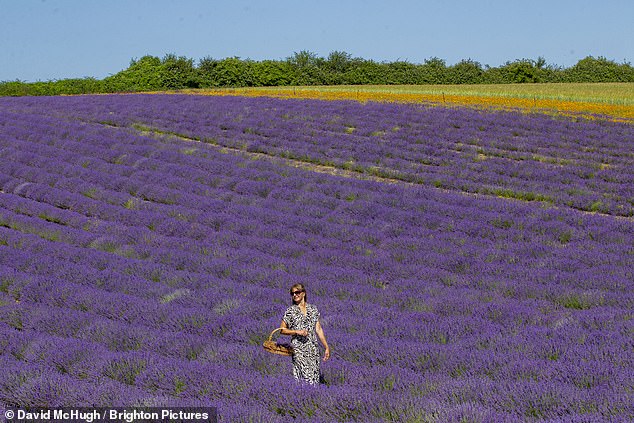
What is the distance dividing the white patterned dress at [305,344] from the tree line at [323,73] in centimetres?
5033

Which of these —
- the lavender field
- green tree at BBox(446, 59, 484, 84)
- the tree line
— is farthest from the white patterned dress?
green tree at BBox(446, 59, 484, 84)

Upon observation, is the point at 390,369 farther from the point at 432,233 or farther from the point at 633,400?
the point at 432,233

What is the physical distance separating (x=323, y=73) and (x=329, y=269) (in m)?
52.3

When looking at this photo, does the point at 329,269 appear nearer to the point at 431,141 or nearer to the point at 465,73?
the point at 431,141

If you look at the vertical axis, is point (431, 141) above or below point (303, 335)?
below

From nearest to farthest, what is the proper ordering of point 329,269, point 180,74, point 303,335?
point 303,335 < point 329,269 < point 180,74

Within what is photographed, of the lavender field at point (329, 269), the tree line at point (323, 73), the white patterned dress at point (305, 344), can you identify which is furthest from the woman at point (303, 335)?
the tree line at point (323, 73)

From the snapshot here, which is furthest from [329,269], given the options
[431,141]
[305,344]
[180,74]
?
[180,74]

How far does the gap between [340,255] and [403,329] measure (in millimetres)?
3390

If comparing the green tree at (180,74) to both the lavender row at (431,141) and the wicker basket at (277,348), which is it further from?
the wicker basket at (277,348)

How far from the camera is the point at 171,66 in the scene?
57031mm

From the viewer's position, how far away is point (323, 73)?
6066 centimetres

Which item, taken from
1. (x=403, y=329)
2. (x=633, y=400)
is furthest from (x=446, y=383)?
(x=403, y=329)

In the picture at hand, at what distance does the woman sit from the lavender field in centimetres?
16
